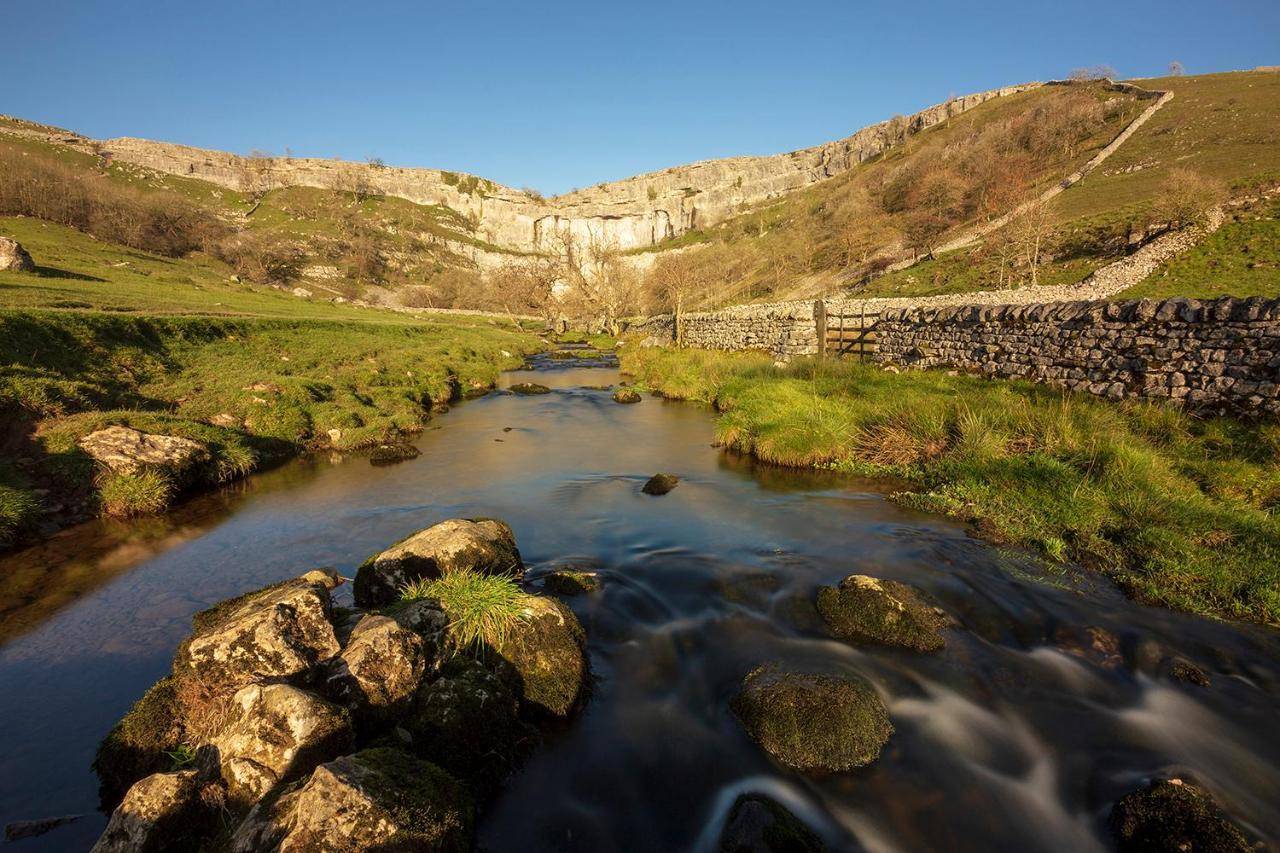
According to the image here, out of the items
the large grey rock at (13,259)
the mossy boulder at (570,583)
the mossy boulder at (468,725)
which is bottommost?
the mossy boulder at (570,583)

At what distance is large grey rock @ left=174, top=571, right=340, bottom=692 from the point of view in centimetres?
397

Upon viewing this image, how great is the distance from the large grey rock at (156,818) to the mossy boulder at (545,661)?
7.26 ft

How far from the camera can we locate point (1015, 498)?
28.7 feet

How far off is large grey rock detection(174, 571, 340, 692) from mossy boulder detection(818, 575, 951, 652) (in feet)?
17.5

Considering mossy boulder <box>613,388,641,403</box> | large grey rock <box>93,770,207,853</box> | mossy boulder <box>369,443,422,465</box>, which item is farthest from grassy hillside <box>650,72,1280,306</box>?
large grey rock <box>93,770,207,853</box>

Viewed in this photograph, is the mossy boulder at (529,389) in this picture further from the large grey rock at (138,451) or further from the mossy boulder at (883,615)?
the mossy boulder at (883,615)

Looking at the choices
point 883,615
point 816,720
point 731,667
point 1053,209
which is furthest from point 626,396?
point 1053,209

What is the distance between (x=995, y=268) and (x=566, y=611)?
49435mm

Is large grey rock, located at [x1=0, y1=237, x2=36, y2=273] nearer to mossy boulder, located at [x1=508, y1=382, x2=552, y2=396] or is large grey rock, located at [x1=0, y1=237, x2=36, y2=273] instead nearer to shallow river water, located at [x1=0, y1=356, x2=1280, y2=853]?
mossy boulder, located at [x1=508, y1=382, x2=552, y2=396]

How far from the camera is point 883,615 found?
237 inches

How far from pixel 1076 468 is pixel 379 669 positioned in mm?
10634

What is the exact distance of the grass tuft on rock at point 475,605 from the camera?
489 cm

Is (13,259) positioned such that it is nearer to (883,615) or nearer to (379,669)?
(379,669)

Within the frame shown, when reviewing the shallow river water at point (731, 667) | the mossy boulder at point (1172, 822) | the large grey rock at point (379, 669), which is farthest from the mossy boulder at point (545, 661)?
the mossy boulder at point (1172, 822)
